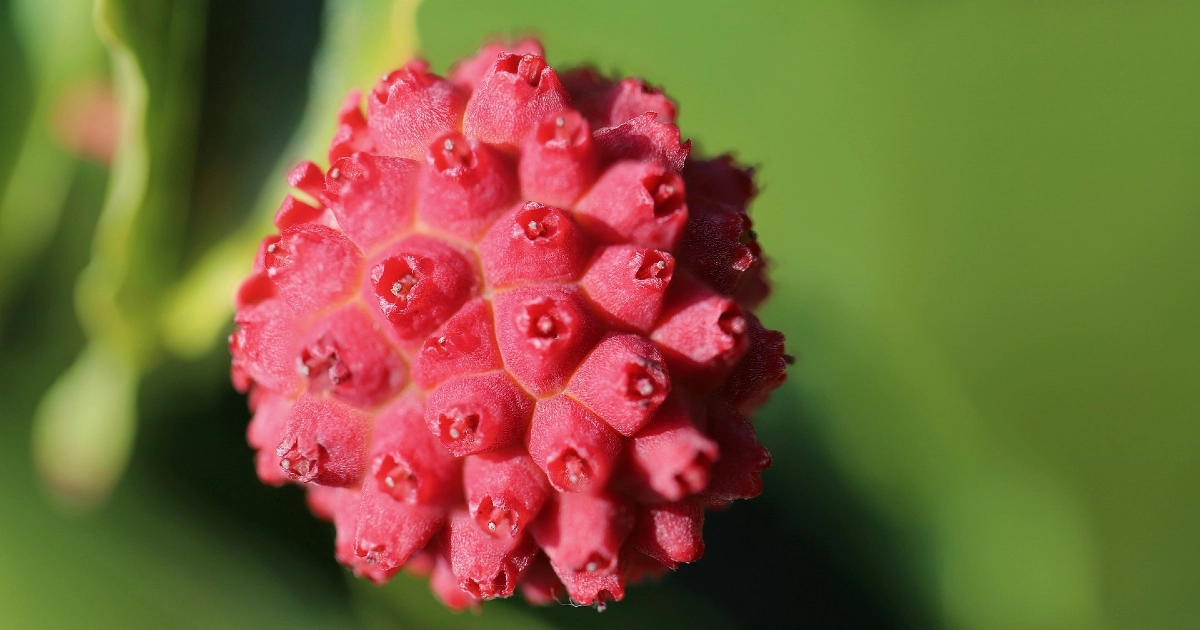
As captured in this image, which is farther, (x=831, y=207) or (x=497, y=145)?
(x=831, y=207)

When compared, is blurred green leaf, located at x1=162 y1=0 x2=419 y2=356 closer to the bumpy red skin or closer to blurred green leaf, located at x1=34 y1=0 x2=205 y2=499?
blurred green leaf, located at x1=34 y1=0 x2=205 y2=499

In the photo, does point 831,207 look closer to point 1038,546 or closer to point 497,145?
point 1038,546

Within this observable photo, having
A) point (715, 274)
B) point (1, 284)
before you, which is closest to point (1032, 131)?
point (715, 274)

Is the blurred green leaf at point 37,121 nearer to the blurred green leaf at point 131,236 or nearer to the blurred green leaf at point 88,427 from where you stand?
the blurred green leaf at point 131,236

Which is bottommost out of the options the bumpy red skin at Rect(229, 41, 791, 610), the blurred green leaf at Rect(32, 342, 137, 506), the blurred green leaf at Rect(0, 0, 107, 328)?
the blurred green leaf at Rect(32, 342, 137, 506)

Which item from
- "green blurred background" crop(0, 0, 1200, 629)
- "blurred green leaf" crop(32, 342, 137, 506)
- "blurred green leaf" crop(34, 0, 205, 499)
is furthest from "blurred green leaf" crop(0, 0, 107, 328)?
"green blurred background" crop(0, 0, 1200, 629)

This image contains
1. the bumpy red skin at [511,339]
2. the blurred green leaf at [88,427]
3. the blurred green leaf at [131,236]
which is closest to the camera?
the bumpy red skin at [511,339]

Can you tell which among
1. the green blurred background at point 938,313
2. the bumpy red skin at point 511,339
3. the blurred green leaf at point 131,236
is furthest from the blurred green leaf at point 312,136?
the bumpy red skin at point 511,339
